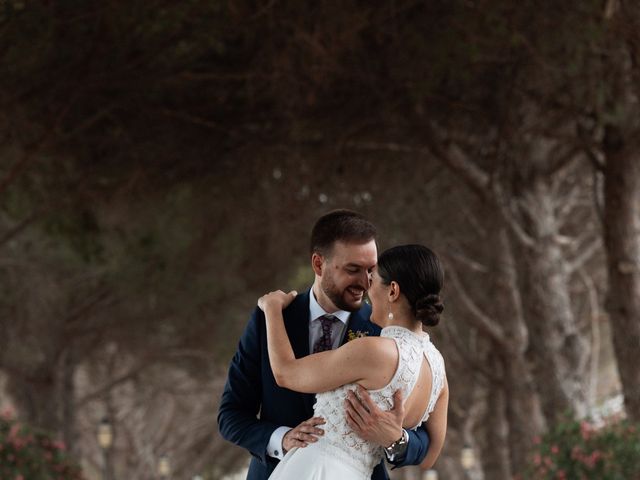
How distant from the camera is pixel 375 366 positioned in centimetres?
380

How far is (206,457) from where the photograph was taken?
33000 millimetres

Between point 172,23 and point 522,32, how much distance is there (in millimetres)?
2942

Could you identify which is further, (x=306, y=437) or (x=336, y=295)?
(x=336, y=295)

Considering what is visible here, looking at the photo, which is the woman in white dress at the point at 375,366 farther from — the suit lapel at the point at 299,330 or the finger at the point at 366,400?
the suit lapel at the point at 299,330

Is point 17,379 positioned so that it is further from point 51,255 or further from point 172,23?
point 172,23

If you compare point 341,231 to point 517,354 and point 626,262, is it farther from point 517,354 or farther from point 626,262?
point 517,354

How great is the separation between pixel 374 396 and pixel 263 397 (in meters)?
0.55

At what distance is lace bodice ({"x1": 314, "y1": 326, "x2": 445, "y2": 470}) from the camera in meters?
3.86

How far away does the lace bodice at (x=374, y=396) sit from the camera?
386 centimetres

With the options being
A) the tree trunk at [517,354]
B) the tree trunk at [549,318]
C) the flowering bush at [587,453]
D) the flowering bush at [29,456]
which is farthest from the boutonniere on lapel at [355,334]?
the flowering bush at [29,456]

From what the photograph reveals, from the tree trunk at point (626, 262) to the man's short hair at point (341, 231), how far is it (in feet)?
23.3

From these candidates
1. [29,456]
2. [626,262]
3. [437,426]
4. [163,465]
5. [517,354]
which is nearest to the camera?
[437,426]

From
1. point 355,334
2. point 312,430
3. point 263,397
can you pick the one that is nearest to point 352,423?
point 312,430

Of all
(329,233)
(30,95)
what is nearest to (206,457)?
(30,95)
